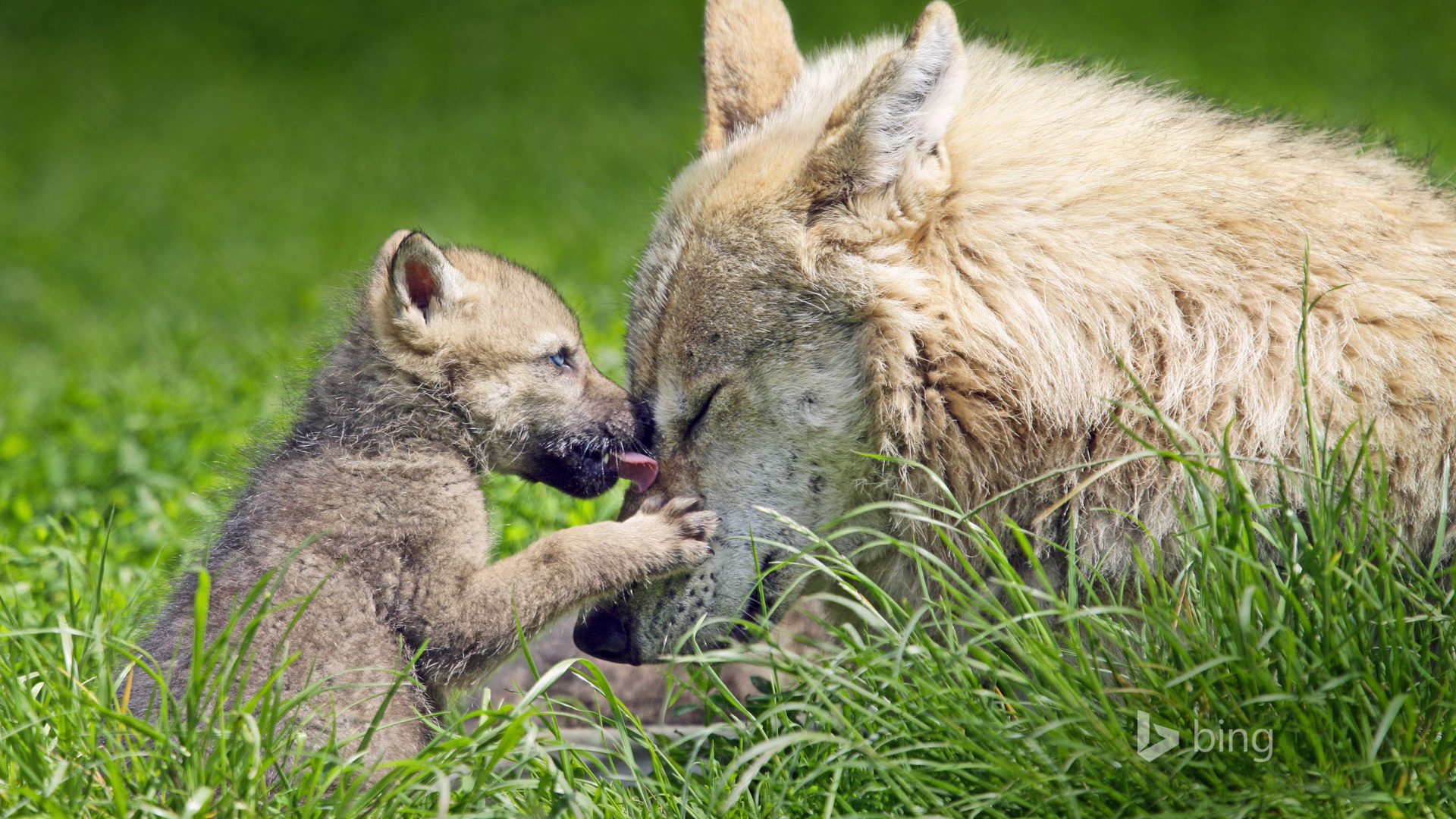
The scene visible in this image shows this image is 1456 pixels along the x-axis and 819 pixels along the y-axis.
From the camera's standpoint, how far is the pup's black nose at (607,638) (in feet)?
10.1

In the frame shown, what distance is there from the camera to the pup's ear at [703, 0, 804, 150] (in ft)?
11.5

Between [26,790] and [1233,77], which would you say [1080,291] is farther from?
[1233,77]

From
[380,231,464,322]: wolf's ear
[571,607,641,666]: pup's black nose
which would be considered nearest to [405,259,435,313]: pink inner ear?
[380,231,464,322]: wolf's ear

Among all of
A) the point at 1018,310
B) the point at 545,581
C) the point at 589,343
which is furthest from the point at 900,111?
the point at 589,343

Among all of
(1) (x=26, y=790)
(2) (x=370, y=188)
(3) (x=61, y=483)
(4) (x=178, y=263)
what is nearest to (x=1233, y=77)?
(2) (x=370, y=188)

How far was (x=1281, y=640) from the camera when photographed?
205 centimetres

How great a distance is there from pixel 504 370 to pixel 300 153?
12477 mm

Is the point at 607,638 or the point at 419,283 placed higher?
the point at 419,283

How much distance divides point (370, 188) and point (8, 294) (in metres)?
3.74

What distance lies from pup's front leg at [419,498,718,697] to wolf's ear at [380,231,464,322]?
713 millimetres

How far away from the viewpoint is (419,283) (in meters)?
3.12

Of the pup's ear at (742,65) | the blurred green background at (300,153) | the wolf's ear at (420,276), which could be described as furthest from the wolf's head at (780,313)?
the blurred green background at (300,153)

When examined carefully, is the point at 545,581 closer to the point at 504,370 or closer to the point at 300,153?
the point at 504,370

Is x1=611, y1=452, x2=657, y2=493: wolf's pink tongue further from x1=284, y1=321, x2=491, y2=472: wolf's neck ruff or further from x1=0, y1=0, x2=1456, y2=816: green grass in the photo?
x1=0, y1=0, x2=1456, y2=816: green grass
